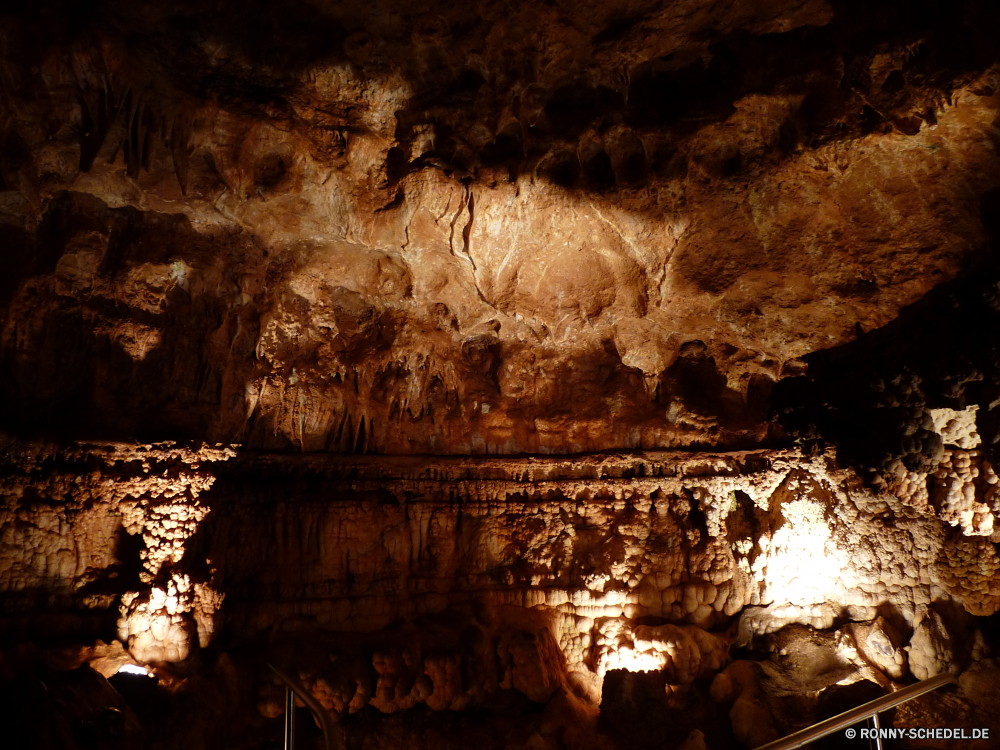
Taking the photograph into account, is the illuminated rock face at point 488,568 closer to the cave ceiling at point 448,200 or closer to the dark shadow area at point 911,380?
the cave ceiling at point 448,200

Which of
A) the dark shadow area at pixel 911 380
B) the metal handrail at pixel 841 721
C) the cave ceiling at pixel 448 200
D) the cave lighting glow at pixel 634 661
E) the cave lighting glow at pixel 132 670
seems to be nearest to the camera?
the metal handrail at pixel 841 721

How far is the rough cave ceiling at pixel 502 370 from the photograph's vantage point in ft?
17.2

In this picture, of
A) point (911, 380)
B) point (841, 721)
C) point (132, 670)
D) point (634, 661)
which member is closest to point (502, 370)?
point (634, 661)

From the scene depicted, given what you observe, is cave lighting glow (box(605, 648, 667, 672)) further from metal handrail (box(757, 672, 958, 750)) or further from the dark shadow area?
metal handrail (box(757, 672, 958, 750))

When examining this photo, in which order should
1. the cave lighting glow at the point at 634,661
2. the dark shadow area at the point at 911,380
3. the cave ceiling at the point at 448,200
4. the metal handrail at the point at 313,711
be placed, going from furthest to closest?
the cave lighting glow at the point at 634,661 → the cave ceiling at the point at 448,200 → the dark shadow area at the point at 911,380 → the metal handrail at the point at 313,711

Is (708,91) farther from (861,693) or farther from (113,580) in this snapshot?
(113,580)

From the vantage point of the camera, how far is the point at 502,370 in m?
8.75

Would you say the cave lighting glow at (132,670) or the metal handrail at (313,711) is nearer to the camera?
the metal handrail at (313,711)

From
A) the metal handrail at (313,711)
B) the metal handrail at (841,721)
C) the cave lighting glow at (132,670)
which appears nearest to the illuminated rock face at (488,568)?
the cave lighting glow at (132,670)

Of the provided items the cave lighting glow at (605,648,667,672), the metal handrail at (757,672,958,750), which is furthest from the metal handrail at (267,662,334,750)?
the cave lighting glow at (605,648,667,672)

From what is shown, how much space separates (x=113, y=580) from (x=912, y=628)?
27.0 ft

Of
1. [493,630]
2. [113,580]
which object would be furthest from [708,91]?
[113,580]

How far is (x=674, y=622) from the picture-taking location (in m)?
7.52

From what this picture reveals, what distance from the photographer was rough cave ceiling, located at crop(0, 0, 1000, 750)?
523 cm
